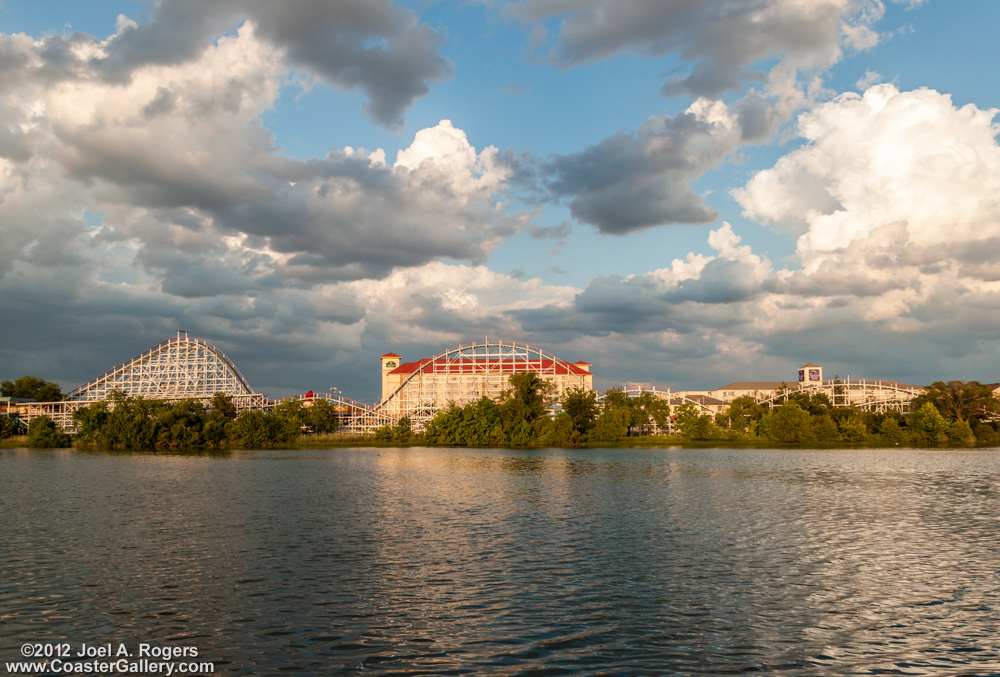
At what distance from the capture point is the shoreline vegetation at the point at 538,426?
78.7 meters

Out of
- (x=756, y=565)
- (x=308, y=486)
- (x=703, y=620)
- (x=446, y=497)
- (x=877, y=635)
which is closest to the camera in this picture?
(x=877, y=635)

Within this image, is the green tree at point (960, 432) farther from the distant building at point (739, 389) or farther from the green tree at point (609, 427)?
the distant building at point (739, 389)

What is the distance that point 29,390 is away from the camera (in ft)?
431

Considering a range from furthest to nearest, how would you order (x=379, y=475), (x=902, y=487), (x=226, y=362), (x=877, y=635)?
1. (x=226, y=362)
2. (x=379, y=475)
3. (x=902, y=487)
4. (x=877, y=635)

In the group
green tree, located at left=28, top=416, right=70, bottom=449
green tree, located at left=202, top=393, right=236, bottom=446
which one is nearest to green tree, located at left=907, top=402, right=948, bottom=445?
green tree, located at left=202, top=393, right=236, bottom=446

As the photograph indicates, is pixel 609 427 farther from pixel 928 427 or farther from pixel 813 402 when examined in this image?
pixel 928 427

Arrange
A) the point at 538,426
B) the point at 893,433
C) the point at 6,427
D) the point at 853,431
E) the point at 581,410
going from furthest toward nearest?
the point at 6,427 < the point at 581,410 < the point at 538,426 < the point at 853,431 < the point at 893,433

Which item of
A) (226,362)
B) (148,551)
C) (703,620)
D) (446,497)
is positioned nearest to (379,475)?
(446,497)

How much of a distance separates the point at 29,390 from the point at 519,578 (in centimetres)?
15052

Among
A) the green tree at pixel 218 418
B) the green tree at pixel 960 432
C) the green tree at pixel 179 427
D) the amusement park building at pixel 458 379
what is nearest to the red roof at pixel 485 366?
the amusement park building at pixel 458 379

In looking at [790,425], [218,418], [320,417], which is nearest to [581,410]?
[790,425]

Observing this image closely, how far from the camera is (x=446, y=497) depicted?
2977cm

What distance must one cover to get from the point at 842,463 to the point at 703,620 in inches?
1706

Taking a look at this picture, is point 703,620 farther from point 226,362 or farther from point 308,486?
point 226,362
